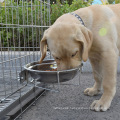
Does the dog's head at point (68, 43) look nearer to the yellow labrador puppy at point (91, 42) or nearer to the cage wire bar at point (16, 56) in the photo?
the yellow labrador puppy at point (91, 42)

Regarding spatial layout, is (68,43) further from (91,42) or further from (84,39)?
(91,42)

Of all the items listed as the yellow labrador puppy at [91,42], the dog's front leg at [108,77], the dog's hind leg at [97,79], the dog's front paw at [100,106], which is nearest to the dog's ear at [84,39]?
the yellow labrador puppy at [91,42]

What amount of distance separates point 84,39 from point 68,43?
0.20 m

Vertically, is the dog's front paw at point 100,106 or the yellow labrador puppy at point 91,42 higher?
the yellow labrador puppy at point 91,42

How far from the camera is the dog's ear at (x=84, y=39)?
204 centimetres

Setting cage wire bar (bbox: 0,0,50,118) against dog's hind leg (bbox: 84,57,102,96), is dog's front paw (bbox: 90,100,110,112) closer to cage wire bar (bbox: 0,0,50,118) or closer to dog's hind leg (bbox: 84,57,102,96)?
A: dog's hind leg (bbox: 84,57,102,96)

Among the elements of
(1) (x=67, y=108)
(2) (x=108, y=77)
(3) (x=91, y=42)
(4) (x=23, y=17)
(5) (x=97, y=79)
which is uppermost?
(4) (x=23, y=17)

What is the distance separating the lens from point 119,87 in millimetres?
3178

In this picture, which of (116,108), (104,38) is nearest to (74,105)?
(116,108)

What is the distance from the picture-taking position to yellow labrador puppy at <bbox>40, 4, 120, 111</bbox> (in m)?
2.03

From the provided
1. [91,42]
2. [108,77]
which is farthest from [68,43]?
[108,77]

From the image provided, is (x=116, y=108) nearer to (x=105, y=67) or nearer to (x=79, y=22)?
(x=105, y=67)

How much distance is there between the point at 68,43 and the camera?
1998mm

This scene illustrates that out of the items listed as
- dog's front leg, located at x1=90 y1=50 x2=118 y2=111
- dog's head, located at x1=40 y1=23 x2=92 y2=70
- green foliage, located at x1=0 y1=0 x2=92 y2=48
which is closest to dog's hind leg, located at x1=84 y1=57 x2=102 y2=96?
dog's front leg, located at x1=90 y1=50 x2=118 y2=111
